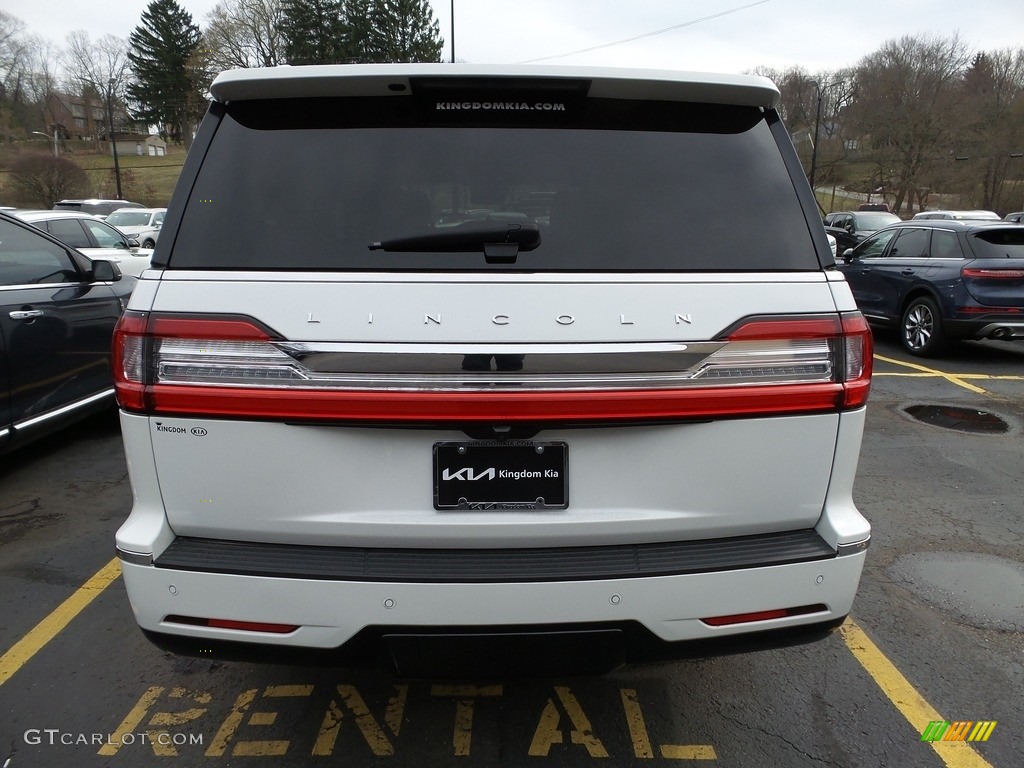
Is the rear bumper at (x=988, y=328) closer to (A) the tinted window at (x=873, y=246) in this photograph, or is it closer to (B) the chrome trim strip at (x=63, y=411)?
(A) the tinted window at (x=873, y=246)

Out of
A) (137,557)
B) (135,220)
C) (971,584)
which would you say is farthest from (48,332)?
(135,220)

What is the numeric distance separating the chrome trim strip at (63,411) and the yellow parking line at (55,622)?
1.58 m

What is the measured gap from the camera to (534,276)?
1917 millimetres

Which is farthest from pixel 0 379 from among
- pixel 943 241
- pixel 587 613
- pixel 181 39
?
pixel 181 39

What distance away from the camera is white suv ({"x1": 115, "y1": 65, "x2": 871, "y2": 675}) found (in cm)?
185

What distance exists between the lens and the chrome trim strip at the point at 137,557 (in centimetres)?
193

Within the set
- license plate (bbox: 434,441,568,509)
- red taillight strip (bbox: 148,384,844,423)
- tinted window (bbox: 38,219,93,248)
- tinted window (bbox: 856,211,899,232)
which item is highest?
red taillight strip (bbox: 148,384,844,423)

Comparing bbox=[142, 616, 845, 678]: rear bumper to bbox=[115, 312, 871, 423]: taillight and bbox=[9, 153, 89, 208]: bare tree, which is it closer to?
bbox=[115, 312, 871, 423]: taillight

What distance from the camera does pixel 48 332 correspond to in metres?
4.97

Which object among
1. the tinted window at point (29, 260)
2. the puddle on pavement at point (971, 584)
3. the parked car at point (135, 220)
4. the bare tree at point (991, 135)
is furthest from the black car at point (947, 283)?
the bare tree at point (991, 135)

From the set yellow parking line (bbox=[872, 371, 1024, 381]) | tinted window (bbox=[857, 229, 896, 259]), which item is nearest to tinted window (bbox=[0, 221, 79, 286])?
yellow parking line (bbox=[872, 371, 1024, 381])

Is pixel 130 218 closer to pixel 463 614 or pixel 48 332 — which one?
pixel 48 332

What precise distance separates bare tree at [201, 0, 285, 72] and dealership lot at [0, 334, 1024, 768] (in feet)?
220

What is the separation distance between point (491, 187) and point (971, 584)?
3.24 m
